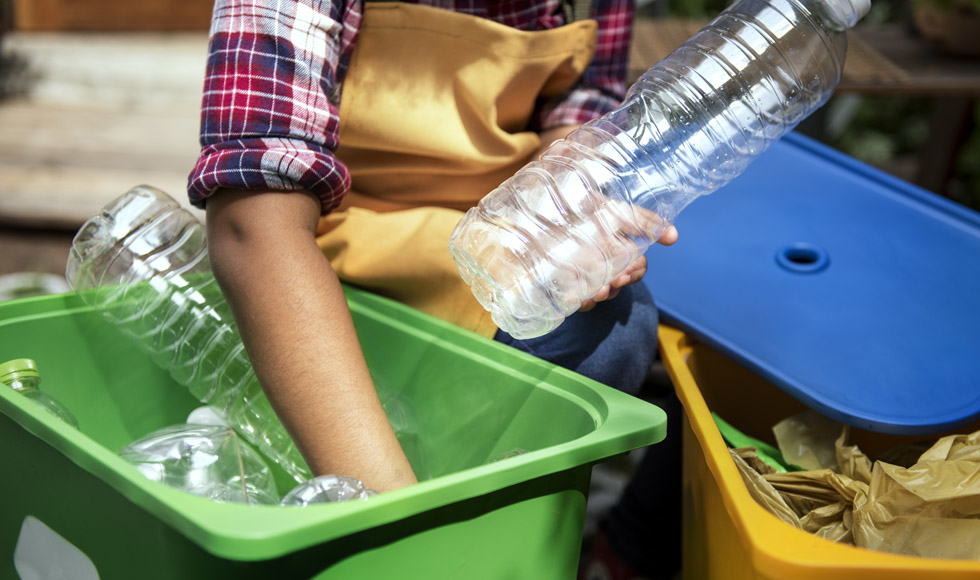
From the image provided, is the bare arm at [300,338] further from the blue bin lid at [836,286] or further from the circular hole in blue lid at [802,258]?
the circular hole in blue lid at [802,258]

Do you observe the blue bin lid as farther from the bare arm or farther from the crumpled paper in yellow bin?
the bare arm

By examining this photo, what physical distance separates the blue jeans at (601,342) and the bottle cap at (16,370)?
56 cm

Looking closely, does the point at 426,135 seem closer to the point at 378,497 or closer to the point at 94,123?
the point at 378,497

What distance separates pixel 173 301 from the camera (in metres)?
1.25

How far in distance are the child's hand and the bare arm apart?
282 mm

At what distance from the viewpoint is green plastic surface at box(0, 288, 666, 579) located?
65cm

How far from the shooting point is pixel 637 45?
209 centimetres

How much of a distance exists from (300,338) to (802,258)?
0.80 meters

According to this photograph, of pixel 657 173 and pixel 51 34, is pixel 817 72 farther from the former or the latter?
pixel 51 34

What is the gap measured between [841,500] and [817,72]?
0.57 metres

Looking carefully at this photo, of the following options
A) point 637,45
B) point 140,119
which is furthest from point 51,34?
point 637,45

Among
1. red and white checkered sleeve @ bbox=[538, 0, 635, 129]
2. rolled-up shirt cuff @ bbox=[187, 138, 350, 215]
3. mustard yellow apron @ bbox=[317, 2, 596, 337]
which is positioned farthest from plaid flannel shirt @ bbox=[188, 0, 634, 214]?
red and white checkered sleeve @ bbox=[538, 0, 635, 129]

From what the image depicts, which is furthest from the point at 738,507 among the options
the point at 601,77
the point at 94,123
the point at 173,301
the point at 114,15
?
the point at 114,15

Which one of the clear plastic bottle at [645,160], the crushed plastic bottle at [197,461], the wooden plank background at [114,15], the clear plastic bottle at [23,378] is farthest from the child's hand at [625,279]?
the wooden plank background at [114,15]
